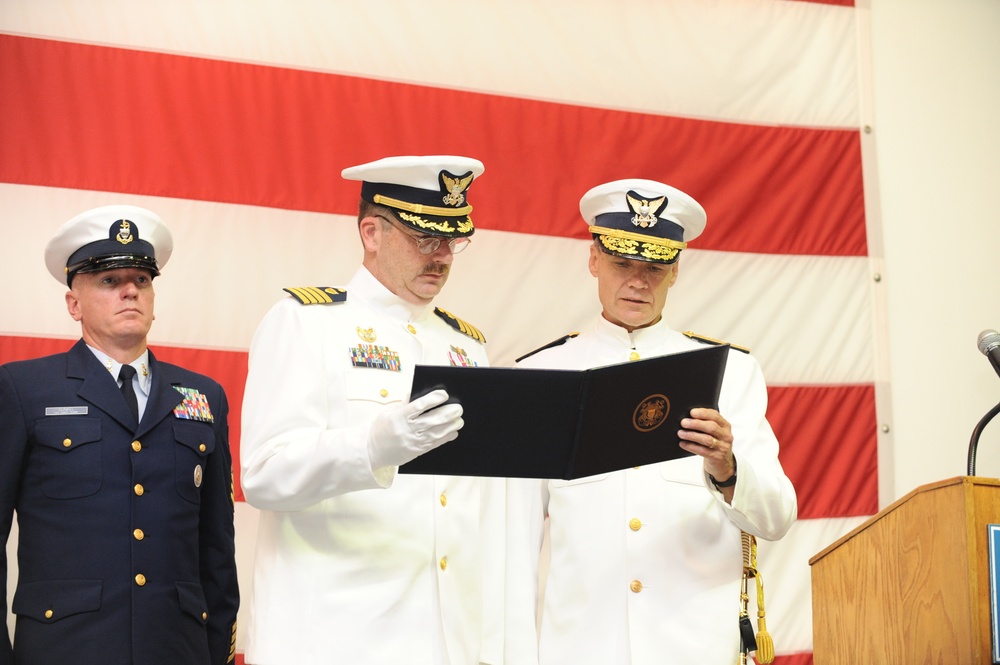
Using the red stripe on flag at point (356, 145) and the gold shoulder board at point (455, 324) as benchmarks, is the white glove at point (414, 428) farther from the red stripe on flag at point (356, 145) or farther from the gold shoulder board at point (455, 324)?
the red stripe on flag at point (356, 145)

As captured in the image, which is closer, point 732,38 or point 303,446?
point 303,446

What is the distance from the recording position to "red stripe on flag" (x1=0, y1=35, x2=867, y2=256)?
2.95 meters

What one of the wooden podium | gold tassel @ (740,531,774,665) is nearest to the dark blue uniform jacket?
gold tassel @ (740,531,774,665)

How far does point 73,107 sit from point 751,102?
79.8 inches

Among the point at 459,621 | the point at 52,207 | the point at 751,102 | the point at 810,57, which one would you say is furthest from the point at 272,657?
the point at 810,57

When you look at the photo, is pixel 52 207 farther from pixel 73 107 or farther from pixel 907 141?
pixel 907 141

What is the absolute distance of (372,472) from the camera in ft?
6.10

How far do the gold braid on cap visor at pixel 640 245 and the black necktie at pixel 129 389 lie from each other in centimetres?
106

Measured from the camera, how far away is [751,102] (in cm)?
352

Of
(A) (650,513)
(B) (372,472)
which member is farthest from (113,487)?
(A) (650,513)

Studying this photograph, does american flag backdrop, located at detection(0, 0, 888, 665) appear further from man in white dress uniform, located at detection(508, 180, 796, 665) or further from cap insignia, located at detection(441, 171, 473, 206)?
cap insignia, located at detection(441, 171, 473, 206)

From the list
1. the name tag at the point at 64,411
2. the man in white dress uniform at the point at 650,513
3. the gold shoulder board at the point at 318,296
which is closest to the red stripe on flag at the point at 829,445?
the man in white dress uniform at the point at 650,513

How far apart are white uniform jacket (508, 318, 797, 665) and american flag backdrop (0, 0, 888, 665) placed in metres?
0.91

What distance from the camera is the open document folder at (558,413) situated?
183 centimetres
